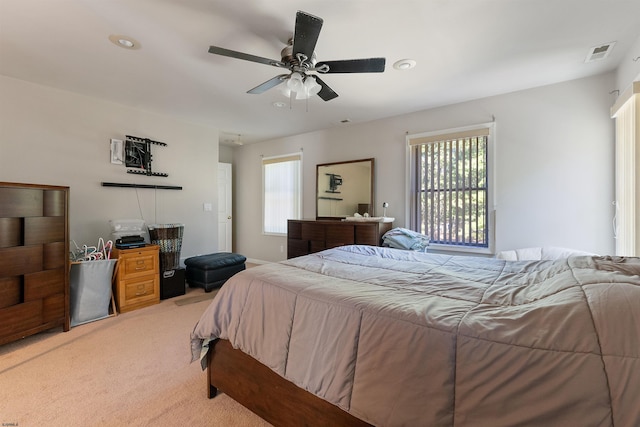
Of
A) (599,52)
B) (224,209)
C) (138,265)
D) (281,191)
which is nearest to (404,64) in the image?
(599,52)

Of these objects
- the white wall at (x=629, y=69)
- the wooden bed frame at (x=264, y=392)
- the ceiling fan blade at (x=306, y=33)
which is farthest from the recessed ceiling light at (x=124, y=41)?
the white wall at (x=629, y=69)

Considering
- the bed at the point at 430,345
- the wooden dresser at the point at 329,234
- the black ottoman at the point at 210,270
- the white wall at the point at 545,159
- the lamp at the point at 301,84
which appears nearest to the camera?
the bed at the point at 430,345

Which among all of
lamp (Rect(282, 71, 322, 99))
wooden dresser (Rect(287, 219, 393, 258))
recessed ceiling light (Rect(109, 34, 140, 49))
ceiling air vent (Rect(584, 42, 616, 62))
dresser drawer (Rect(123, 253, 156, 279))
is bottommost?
dresser drawer (Rect(123, 253, 156, 279))

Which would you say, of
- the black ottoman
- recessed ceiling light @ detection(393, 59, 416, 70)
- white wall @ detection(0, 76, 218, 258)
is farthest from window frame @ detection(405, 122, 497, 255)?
white wall @ detection(0, 76, 218, 258)

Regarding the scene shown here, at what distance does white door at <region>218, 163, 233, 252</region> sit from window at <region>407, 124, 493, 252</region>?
3.96 m

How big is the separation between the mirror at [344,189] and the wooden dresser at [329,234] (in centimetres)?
56

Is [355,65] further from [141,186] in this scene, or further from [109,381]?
[141,186]

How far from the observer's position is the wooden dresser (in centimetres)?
374

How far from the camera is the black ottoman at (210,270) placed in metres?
3.91

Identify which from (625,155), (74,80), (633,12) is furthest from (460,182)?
(74,80)

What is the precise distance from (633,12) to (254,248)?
5826 millimetres

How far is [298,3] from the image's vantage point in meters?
1.81

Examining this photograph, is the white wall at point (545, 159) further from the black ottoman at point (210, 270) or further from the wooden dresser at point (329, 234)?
the black ottoman at point (210, 270)

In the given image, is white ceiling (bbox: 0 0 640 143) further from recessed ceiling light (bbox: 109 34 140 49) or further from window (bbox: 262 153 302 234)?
window (bbox: 262 153 302 234)
